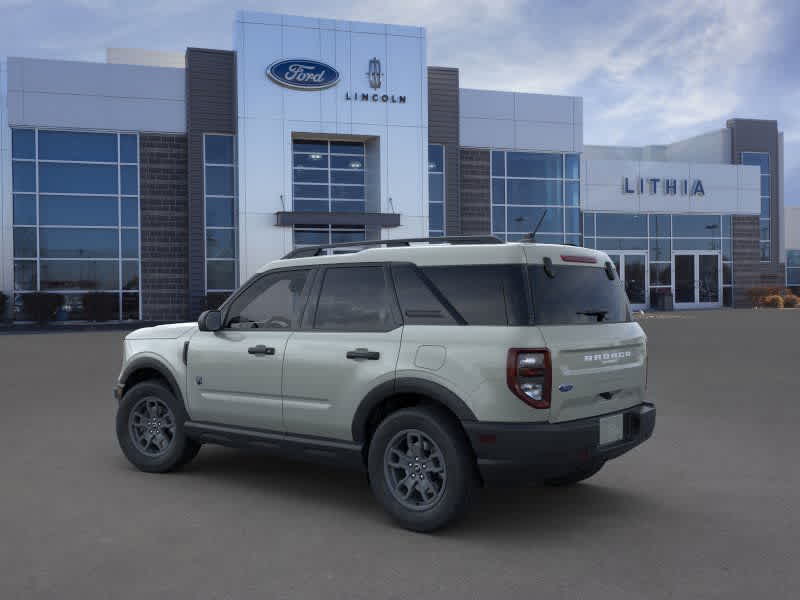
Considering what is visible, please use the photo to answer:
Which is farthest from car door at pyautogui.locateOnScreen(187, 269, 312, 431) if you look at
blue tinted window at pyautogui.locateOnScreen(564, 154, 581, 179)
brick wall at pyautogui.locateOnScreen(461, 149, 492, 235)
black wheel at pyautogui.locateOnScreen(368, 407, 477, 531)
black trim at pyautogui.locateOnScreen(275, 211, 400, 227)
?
blue tinted window at pyautogui.locateOnScreen(564, 154, 581, 179)

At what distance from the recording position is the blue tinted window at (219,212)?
100 ft

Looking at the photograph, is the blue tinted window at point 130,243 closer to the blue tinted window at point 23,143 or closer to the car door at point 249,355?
the blue tinted window at point 23,143

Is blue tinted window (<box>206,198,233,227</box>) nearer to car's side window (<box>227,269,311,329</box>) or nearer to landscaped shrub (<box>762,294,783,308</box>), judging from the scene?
car's side window (<box>227,269,311,329</box>)

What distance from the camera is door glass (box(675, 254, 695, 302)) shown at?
41844mm

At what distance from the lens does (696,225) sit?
4203 centimetres

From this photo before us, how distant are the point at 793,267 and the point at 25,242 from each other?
48.6 metres

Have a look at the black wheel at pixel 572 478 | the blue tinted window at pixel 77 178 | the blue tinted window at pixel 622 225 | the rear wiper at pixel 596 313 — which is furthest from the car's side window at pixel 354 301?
the blue tinted window at pixel 622 225

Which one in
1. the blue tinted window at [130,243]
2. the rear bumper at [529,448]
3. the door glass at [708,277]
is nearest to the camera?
the rear bumper at [529,448]

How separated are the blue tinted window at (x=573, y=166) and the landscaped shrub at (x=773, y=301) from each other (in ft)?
45.0

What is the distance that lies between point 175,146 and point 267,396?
87.0 ft

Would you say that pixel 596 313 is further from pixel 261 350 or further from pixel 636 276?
pixel 636 276

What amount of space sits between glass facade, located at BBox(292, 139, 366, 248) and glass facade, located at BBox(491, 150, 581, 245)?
6.59 metres

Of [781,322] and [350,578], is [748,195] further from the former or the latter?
[350,578]

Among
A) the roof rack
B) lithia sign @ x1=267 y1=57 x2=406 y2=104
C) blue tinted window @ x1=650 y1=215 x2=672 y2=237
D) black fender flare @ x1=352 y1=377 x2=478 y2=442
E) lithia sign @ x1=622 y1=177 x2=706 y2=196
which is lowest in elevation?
black fender flare @ x1=352 y1=377 x2=478 y2=442
